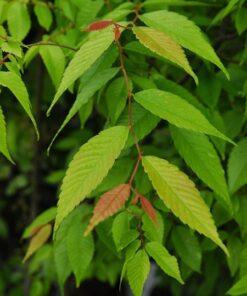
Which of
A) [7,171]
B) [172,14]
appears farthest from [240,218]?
[7,171]

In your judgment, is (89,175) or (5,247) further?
(5,247)

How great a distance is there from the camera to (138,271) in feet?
3.23

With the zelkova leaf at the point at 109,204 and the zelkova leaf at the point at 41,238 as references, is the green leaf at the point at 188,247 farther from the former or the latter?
the zelkova leaf at the point at 109,204

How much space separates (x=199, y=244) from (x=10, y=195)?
2.10 m

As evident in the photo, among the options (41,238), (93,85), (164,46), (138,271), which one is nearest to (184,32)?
(164,46)

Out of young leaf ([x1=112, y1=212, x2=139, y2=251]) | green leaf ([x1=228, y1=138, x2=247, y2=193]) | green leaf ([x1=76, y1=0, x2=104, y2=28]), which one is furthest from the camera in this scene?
green leaf ([x1=76, y1=0, x2=104, y2=28])

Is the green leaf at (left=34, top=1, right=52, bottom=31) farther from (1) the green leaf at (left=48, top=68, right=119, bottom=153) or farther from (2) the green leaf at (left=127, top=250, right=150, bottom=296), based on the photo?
(2) the green leaf at (left=127, top=250, right=150, bottom=296)

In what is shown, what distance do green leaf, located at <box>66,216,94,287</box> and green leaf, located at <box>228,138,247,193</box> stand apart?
0.40 metres

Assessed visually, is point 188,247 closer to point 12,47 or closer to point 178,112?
point 178,112

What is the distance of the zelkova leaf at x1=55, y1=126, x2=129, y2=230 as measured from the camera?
0.90 m

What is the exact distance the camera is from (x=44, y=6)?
1.61 meters

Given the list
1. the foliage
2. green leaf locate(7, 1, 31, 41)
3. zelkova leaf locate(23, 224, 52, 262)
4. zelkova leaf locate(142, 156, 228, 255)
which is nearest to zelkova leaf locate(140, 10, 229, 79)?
the foliage

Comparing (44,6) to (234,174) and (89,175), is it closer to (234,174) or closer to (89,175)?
(234,174)

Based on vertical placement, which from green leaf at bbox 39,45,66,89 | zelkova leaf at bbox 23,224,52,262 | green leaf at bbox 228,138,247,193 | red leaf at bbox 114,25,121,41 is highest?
red leaf at bbox 114,25,121,41
